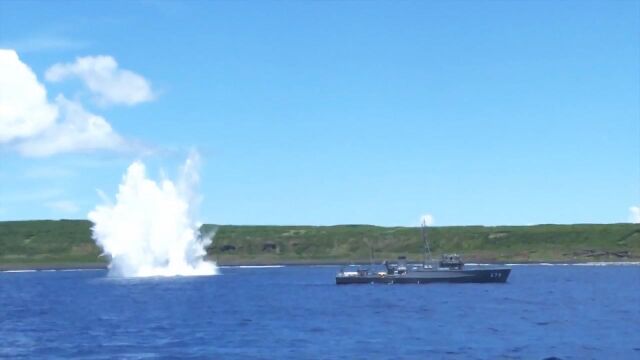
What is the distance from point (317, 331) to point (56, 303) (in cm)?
6733

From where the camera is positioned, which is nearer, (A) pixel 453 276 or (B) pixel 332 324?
(B) pixel 332 324

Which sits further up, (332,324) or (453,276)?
(453,276)

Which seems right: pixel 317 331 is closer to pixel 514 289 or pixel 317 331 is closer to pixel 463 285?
pixel 514 289

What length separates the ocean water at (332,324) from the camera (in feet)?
268

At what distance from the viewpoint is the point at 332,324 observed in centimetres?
10506

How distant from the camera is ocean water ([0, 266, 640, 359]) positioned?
81.7 meters

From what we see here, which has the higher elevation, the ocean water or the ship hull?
the ship hull

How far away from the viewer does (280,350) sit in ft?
272

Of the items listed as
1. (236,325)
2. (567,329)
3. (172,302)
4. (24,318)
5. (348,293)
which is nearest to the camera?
(567,329)

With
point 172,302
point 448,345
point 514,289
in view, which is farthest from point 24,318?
point 514,289

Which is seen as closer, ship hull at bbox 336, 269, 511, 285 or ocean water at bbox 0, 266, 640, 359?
ocean water at bbox 0, 266, 640, 359

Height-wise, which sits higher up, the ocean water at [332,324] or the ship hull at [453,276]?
the ship hull at [453,276]

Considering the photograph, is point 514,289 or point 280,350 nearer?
point 280,350

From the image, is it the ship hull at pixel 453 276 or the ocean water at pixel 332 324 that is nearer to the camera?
the ocean water at pixel 332 324
